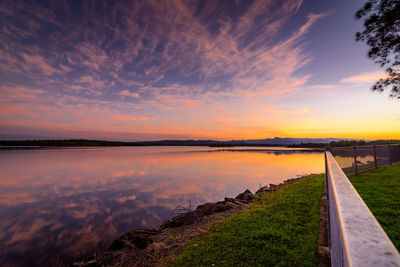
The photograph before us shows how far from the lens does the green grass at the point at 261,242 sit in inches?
167

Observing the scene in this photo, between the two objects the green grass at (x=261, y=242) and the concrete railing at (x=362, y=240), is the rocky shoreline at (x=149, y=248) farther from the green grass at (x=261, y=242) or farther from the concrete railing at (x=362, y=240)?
the concrete railing at (x=362, y=240)

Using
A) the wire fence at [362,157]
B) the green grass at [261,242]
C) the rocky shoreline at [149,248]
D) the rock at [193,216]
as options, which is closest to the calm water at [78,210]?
the rocky shoreline at [149,248]

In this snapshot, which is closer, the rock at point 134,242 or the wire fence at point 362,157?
the rock at point 134,242

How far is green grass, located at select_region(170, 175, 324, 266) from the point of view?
4238mm

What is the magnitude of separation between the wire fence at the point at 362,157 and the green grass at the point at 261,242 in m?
6.14

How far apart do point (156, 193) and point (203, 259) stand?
12116mm

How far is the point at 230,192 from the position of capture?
54.0ft

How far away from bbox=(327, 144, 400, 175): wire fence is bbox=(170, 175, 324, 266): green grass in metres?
6.14

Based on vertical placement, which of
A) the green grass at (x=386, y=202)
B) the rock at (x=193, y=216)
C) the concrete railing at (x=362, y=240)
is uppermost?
the concrete railing at (x=362, y=240)

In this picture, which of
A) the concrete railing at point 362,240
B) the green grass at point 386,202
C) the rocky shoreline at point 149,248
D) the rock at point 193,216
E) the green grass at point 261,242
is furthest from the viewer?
the rock at point 193,216

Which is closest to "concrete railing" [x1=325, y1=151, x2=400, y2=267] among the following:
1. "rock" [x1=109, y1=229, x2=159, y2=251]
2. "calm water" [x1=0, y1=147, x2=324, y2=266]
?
"rock" [x1=109, y1=229, x2=159, y2=251]

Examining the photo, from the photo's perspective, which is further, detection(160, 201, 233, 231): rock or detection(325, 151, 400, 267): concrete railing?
detection(160, 201, 233, 231): rock

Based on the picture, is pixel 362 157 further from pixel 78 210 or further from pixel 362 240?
pixel 78 210

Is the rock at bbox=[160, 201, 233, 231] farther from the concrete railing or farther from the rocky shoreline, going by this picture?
the concrete railing
